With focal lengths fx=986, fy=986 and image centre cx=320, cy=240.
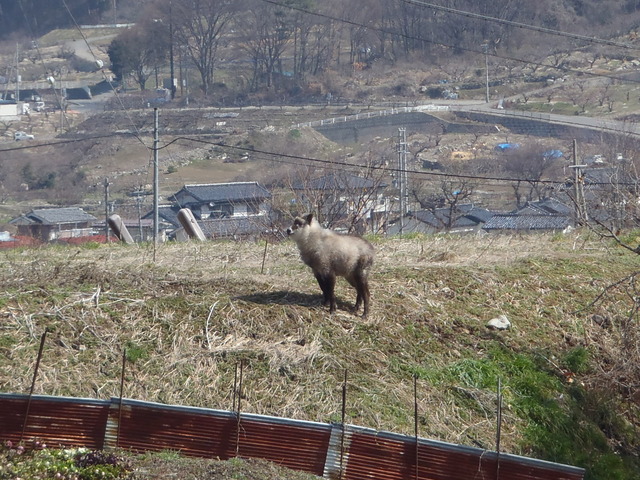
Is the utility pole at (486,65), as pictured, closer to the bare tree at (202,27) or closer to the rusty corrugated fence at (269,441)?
the bare tree at (202,27)

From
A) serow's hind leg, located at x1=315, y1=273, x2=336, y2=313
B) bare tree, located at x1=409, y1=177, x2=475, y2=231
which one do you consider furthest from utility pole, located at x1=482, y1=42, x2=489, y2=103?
serow's hind leg, located at x1=315, y1=273, x2=336, y2=313

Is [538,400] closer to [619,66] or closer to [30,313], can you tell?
[30,313]

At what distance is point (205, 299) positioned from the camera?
32.6 ft

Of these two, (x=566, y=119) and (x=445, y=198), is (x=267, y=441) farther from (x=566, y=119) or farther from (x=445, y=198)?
(x=566, y=119)

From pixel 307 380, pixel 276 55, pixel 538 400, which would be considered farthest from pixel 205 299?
pixel 276 55

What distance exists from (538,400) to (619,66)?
54.8 metres

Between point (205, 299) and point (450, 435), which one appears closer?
point (450, 435)

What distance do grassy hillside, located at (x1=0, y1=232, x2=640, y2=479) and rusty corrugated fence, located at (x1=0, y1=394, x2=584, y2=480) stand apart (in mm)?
759

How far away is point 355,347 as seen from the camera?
9.59 m

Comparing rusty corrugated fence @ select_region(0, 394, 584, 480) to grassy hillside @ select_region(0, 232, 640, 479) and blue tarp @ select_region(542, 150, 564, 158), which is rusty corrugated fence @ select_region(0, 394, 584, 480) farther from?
blue tarp @ select_region(542, 150, 564, 158)

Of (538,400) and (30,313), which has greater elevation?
(30,313)

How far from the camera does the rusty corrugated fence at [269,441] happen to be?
24.9 ft

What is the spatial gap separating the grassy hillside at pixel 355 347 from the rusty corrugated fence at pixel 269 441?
2.49 ft

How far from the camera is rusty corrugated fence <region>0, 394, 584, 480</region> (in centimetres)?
759
